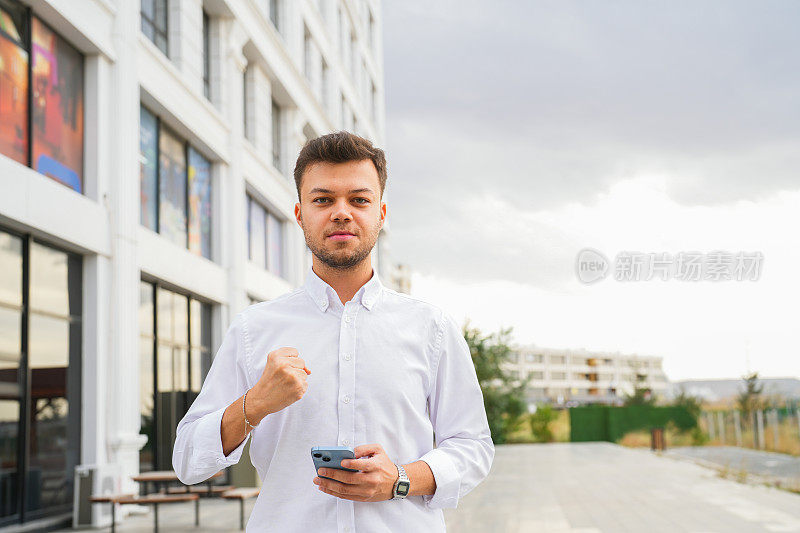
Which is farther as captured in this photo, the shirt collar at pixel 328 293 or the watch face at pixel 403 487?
the shirt collar at pixel 328 293

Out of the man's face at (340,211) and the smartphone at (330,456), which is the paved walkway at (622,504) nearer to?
the man's face at (340,211)

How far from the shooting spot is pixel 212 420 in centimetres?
205

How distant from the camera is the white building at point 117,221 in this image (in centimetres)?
1044

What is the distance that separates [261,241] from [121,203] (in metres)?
8.91

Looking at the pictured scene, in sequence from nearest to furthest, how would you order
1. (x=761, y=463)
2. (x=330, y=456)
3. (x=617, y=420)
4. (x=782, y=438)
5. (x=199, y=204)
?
(x=330, y=456), (x=199, y=204), (x=761, y=463), (x=782, y=438), (x=617, y=420)

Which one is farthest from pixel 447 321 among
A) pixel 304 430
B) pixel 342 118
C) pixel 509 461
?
pixel 342 118

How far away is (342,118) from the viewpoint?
103 ft

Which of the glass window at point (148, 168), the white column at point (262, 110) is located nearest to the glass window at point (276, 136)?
the white column at point (262, 110)

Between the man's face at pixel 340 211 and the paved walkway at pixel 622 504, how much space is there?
1003 cm

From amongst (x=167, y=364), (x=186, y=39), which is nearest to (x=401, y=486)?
(x=167, y=364)

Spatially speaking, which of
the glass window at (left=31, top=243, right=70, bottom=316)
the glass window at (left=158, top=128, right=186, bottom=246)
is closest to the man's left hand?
the glass window at (left=31, top=243, right=70, bottom=316)

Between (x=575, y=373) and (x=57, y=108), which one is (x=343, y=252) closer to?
(x=57, y=108)

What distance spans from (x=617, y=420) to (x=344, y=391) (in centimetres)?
4548

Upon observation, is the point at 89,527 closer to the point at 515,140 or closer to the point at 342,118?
the point at 342,118
